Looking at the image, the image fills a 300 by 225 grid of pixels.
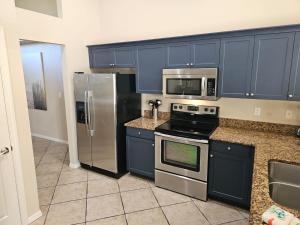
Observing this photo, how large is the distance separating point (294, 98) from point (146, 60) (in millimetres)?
1992

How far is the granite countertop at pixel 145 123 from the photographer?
313cm

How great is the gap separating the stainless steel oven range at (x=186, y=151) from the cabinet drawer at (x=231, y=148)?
11 centimetres

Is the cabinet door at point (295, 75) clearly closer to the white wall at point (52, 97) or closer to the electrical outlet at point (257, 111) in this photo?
the electrical outlet at point (257, 111)

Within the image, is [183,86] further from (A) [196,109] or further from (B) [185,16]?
(B) [185,16]

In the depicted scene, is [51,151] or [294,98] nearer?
[294,98]

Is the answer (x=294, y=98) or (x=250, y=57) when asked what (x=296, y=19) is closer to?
(x=250, y=57)

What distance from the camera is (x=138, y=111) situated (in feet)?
12.1

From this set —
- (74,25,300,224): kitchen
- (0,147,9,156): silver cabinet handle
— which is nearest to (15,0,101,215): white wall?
(74,25,300,224): kitchen

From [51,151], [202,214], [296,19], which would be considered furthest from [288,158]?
[51,151]

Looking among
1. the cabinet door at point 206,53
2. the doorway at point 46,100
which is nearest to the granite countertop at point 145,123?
the cabinet door at point 206,53

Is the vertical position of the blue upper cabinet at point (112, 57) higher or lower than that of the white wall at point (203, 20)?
lower

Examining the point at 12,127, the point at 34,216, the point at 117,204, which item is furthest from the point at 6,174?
the point at 117,204

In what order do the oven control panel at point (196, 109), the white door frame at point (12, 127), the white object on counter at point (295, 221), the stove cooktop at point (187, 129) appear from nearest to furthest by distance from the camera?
the white object on counter at point (295, 221)
the white door frame at point (12, 127)
the stove cooktop at point (187, 129)
the oven control panel at point (196, 109)

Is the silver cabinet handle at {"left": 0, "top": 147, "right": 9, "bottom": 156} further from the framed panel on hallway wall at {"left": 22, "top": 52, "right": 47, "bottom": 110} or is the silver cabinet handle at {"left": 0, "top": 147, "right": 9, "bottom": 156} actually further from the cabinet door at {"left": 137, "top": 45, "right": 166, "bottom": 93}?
the framed panel on hallway wall at {"left": 22, "top": 52, "right": 47, "bottom": 110}
